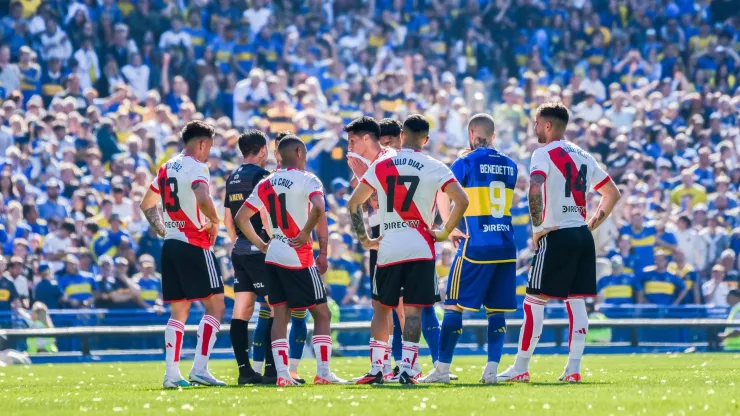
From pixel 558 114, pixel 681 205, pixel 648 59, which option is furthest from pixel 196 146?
pixel 648 59

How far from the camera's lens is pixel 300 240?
13.3 meters

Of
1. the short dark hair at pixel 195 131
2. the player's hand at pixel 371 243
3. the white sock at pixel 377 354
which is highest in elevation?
the short dark hair at pixel 195 131

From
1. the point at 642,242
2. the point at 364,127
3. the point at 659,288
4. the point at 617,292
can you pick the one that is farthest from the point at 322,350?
the point at 642,242

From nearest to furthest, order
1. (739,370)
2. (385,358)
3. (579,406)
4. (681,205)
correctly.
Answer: (579,406), (385,358), (739,370), (681,205)

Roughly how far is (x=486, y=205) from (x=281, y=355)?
2.33 m

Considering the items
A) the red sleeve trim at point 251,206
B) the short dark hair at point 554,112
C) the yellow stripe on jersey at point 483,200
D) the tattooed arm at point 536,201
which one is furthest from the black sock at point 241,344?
the short dark hair at point 554,112

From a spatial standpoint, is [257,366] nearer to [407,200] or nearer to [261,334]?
[261,334]

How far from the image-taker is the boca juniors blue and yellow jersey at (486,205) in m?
13.3

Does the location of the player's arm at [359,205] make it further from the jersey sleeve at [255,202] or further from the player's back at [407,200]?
the jersey sleeve at [255,202]

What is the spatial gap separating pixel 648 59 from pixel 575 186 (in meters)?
21.2

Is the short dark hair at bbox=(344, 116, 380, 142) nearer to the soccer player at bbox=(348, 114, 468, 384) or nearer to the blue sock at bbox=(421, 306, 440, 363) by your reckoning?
the soccer player at bbox=(348, 114, 468, 384)

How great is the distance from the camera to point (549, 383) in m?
13.3

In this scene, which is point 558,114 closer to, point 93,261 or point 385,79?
point 93,261

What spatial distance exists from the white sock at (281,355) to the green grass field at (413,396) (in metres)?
0.28
